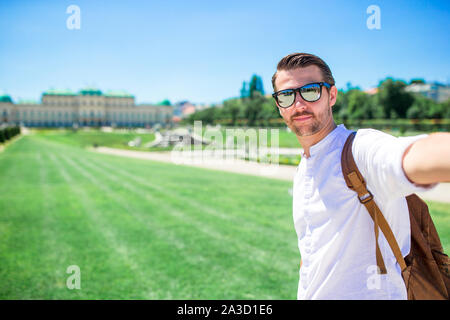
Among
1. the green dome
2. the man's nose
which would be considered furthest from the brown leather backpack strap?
the green dome

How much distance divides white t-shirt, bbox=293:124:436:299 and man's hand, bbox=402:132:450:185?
0.20 metres

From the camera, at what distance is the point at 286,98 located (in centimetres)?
147

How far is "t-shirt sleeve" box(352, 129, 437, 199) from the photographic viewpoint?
96cm

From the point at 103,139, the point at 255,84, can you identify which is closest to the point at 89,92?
the point at 103,139

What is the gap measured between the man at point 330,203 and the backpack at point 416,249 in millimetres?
26

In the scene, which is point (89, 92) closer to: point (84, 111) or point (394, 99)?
point (84, 111)

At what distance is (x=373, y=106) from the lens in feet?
175

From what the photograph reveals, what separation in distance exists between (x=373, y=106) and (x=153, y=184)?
5128cm

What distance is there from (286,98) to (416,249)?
840 millimetres

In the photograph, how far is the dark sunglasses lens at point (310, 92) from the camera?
1.42 meters

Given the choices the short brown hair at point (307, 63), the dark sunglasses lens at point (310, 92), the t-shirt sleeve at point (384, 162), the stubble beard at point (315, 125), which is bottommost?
the t-shirt sleeve at point (384, 162)

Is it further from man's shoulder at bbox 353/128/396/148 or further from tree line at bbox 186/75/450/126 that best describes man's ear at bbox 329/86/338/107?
tree line at bbox 186/75/450/126

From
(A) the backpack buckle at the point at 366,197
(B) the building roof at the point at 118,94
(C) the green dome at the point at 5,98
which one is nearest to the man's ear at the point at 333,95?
(A) the backpack buckle at the point at 366,197

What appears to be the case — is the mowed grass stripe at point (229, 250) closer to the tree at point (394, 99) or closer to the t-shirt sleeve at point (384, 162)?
the t-shirt sleeve at point (384, 162)
